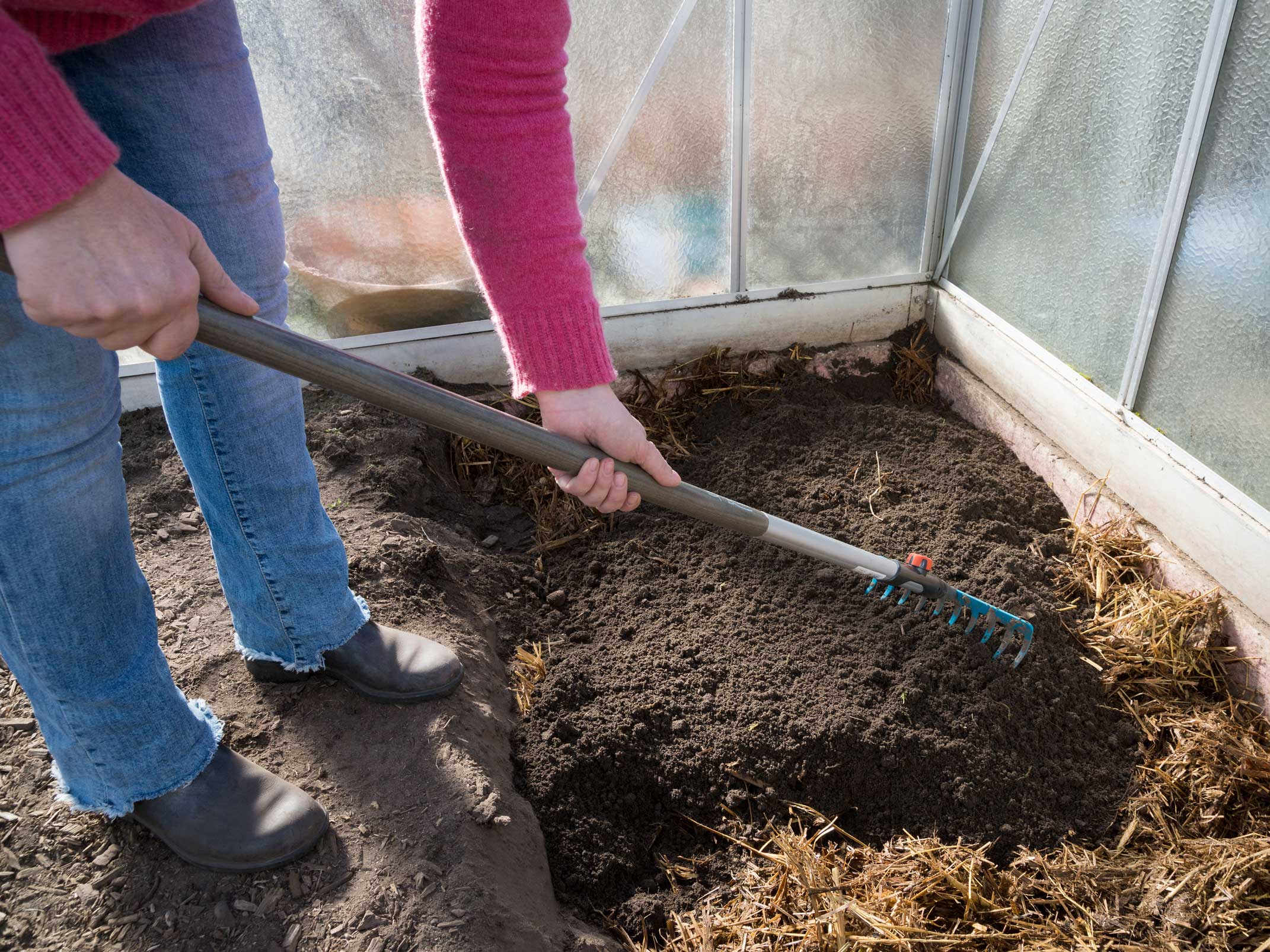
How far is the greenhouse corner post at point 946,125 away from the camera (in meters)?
2.67

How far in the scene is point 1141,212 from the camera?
211 cm

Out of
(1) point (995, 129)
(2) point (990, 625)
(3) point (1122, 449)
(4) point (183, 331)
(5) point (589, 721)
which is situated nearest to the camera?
(4) point (183, 331)

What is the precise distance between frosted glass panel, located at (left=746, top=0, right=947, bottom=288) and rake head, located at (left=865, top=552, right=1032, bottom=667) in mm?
1395

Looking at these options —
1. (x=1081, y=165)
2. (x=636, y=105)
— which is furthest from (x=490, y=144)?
(x=1081, y=165)

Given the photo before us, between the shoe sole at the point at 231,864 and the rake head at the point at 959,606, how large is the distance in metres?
1.21

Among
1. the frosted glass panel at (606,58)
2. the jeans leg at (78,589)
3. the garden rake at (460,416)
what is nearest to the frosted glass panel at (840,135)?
the frosted glass panel at (606,58)

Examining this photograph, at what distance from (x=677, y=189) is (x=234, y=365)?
1.77 meters

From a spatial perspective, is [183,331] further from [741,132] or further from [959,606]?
[741,132]

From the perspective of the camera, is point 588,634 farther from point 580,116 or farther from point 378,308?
point 580,116

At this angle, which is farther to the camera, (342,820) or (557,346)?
(342,820)

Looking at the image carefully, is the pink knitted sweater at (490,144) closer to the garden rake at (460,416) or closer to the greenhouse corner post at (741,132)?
the garden rake at (460,416)

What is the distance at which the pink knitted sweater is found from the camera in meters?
0.80

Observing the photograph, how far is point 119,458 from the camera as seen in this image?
3.83 ft

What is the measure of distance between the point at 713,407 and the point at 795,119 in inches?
36.8
